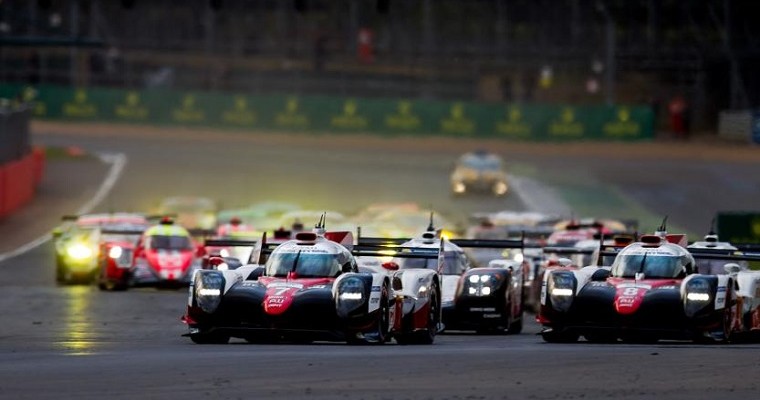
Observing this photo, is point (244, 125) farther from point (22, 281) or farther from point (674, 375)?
point (674, 375)

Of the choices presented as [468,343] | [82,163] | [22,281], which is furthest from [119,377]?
[82,163]

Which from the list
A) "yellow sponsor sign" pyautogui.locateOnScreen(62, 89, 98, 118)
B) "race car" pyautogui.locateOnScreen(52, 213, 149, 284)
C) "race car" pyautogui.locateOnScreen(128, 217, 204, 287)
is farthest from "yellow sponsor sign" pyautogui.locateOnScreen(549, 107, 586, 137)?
"race car" pyautogui.locateOnScreen(128, 217, 204, 287)

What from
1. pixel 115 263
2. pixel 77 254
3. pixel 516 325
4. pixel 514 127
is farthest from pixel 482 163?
pixel 516 325

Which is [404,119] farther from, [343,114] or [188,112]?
[188,112]

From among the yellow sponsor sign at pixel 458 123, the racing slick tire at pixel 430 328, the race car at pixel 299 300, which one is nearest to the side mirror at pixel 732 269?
the racing slick tire at pixel 430 328

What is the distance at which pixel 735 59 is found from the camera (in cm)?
8050

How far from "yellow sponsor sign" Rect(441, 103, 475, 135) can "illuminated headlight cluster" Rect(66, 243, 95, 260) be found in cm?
4076

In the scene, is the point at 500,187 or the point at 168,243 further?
the point at 500,187

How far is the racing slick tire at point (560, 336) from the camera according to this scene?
2111cm

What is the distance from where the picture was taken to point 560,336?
21266mm

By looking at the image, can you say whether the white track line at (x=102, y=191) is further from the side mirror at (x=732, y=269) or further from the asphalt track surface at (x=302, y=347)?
the side mirror at (x=732, y=269)

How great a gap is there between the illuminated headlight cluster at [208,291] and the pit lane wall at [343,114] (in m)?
54.6

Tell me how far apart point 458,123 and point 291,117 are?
6965 millimetres

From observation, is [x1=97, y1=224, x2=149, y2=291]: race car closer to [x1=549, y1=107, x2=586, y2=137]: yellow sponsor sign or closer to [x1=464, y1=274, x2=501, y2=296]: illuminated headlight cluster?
[x1=464, y1=274, x2=501, y2=296]: illuminated headlight cluster
